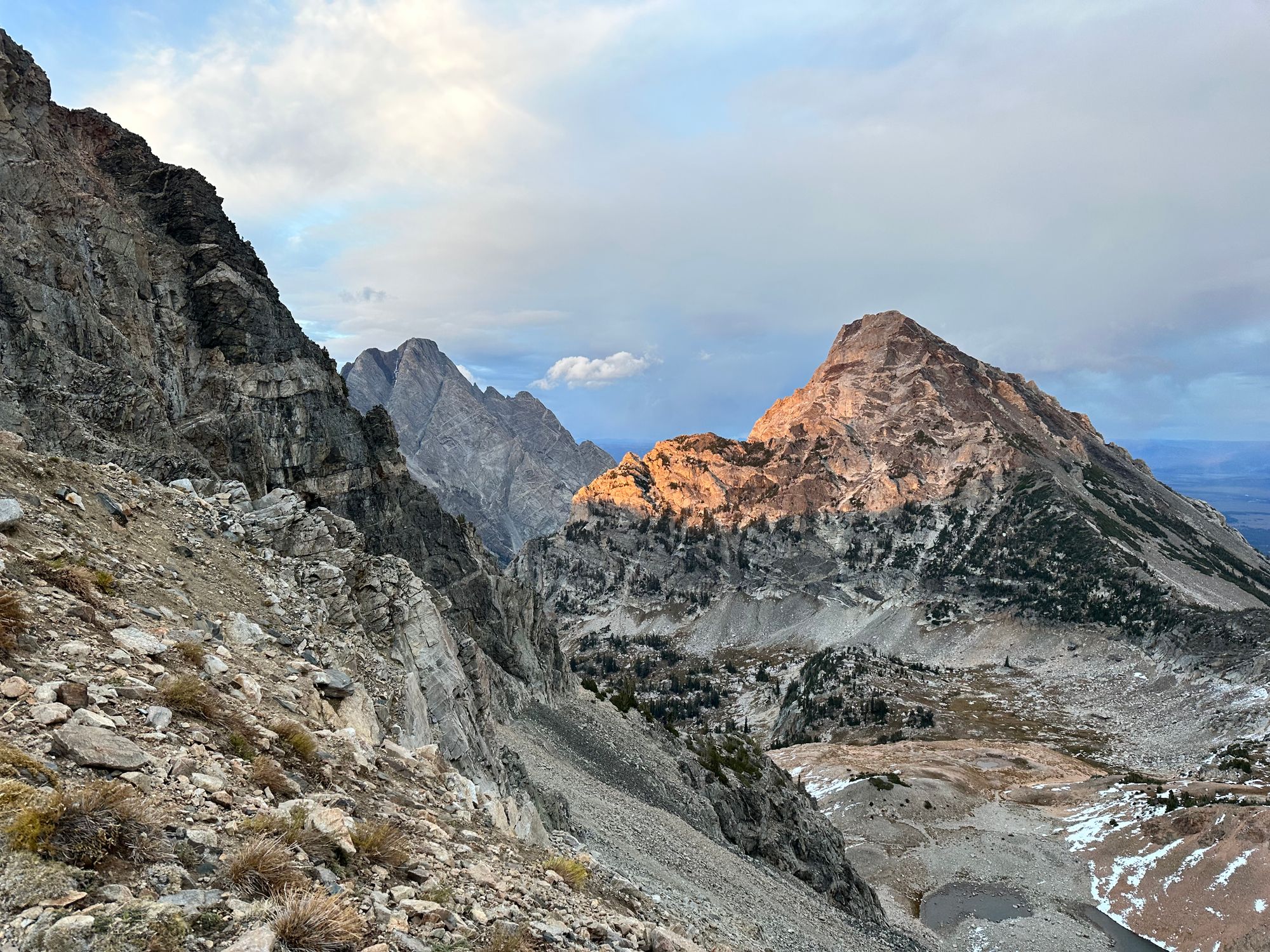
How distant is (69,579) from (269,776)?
483cm

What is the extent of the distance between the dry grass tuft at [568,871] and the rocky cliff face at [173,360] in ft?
83.2

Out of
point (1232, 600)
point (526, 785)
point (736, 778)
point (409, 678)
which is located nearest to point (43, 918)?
point (409, 678)

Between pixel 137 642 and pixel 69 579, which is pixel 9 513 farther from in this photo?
pixel 137 642

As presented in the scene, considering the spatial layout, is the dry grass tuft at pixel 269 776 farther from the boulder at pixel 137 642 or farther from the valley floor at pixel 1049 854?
the valley floor at pixel 1049 854

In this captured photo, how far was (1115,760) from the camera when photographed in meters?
105

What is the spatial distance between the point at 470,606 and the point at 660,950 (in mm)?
52287

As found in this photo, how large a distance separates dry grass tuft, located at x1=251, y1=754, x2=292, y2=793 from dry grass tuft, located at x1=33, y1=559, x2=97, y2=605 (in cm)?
403

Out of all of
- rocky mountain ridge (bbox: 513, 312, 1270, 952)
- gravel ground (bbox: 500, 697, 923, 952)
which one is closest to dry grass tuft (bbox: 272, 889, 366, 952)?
gravel ground (bbox: 500, 697, 923, 952)

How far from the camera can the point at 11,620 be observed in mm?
7516

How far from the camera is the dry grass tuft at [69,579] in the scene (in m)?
9.40

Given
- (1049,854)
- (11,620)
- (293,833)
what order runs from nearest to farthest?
(293,833), (11,620), (1049,854)

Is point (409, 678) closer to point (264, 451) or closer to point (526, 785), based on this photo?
point (526, 785)

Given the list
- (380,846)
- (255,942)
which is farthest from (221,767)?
(255,942)

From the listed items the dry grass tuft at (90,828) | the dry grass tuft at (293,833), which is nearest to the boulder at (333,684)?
the dry grass tuft at (293,833)
